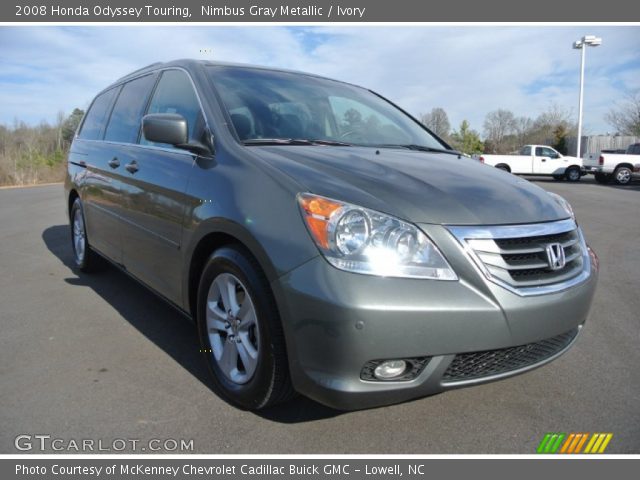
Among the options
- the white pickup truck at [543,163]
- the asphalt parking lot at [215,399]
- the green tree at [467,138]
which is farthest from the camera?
the green tree at [467,138]

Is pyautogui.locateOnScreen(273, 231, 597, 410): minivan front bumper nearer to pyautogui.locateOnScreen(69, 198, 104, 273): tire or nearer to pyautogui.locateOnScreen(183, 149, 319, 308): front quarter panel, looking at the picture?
pyautogui.locateOnScreen(183, 149, 319, 308): front quarter panel

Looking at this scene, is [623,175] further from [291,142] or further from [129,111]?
[291,142]

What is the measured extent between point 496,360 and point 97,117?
175 inches

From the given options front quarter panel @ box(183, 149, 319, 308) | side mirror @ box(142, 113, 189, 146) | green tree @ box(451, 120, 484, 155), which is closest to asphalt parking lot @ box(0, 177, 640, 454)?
front quarter panel @ box(183, 149, 319, 308)

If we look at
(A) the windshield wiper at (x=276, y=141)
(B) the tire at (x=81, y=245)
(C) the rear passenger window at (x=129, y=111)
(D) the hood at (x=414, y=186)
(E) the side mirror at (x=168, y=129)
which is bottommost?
(B) the tire at (x=81, y=245)

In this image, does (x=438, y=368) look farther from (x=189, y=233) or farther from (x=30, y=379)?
(x=30, y=379)

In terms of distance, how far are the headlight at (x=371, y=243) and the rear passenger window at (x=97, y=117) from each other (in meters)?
3.47

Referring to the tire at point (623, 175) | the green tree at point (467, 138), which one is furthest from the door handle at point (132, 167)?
the green tree at point (467, 138)

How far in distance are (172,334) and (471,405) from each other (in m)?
2.07

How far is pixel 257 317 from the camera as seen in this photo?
7.52ft

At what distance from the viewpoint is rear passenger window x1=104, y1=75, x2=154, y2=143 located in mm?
3900

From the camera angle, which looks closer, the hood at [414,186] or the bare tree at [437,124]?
the hood at [414,186]

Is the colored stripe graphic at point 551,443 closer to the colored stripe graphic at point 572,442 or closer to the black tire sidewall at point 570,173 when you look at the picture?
the colored stripe graphic at point 572,442

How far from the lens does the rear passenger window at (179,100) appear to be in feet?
10.0
